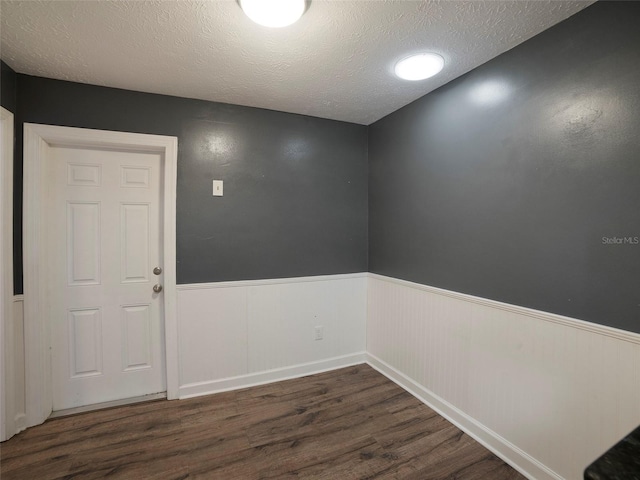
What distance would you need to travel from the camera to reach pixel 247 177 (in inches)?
98.9

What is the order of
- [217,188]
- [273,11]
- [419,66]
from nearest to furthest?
[273,11] < [419,66] < [217,188]

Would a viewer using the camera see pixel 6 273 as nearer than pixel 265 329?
Yes

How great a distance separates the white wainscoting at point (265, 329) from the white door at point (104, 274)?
309 mm

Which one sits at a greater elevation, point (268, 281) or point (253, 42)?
point (253, 42)

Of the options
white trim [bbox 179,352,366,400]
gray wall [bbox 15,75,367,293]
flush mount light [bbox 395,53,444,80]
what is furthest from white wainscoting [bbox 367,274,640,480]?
flush mount light [bbox 395,53,444,80]

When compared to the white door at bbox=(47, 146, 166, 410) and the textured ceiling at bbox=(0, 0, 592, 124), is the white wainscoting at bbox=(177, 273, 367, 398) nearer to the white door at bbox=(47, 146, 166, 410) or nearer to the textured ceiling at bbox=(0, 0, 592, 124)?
the white door at bbox=(47, 146, 166, 410)

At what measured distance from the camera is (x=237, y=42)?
1.63 meters

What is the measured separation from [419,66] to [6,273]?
9.71ft

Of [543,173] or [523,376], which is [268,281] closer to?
[523,376]

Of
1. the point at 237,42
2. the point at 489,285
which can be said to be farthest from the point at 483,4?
the point at 489,285

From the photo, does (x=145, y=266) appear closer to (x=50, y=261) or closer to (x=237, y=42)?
(x=50, y=261)

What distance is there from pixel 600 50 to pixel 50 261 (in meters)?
3.57

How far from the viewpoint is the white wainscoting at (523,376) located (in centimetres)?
133

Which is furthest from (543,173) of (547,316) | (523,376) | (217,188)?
(217,188)
